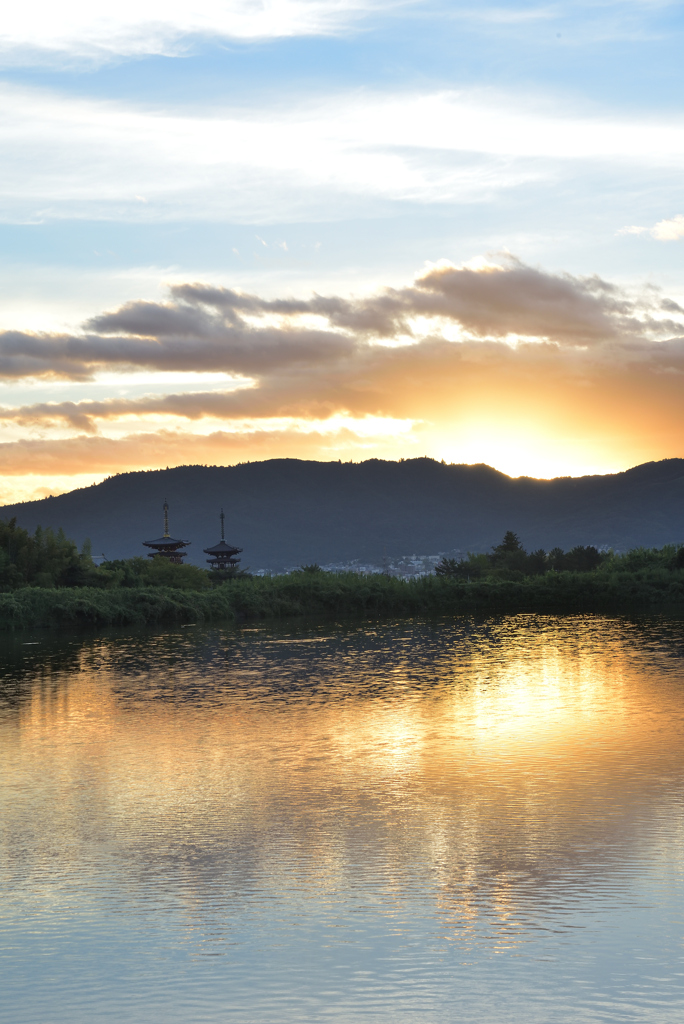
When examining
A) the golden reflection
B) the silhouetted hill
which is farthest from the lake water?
the silhouetted hill

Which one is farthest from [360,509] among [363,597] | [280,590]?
[280,590]

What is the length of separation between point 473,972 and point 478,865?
2119 millimetres

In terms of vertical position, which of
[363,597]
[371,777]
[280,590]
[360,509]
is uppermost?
[360,509]

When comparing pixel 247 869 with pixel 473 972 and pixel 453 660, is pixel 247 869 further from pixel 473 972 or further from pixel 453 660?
pixel 453 660

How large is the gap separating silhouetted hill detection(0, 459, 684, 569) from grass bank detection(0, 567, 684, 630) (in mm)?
82644

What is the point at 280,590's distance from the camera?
43.2 metres

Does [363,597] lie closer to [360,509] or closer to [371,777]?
[371,777]

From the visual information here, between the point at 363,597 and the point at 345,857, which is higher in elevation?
the point at 363,597

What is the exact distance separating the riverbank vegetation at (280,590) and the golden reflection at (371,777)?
1668 cm

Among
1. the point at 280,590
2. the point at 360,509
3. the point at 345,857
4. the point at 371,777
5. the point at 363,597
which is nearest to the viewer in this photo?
the point at 345,857

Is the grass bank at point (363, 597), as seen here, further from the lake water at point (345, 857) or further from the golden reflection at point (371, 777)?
the lake water at point (345, 857)

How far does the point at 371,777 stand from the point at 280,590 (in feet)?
106

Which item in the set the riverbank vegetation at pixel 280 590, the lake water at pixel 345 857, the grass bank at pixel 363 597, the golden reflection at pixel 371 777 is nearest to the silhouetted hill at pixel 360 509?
the riverbank vegetation at pixel 280 590

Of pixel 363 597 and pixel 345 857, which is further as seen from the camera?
pixel 363 597
